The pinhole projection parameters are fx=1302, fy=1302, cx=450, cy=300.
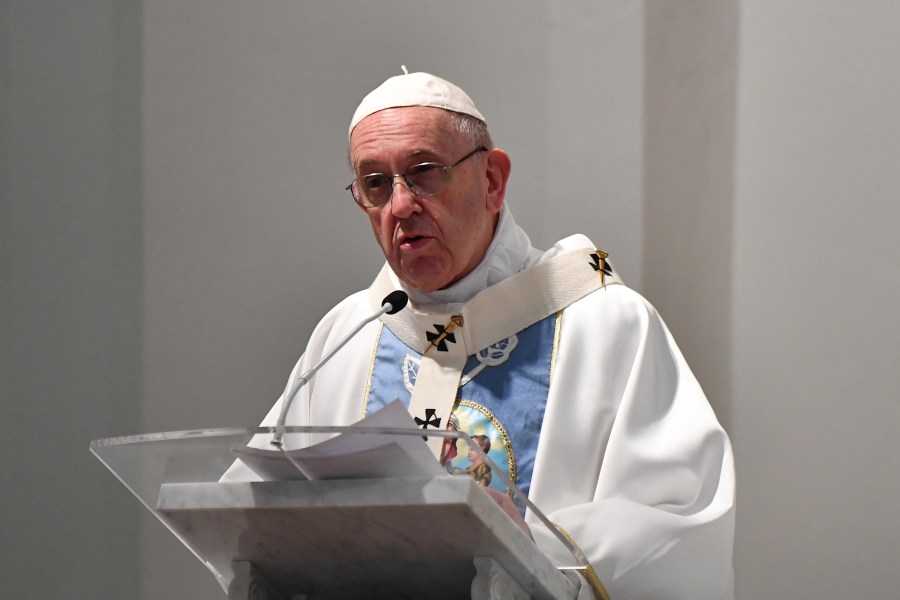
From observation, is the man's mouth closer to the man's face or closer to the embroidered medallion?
the man's face

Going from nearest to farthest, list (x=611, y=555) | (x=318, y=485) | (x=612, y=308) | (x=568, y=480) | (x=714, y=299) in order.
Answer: (x=318, y=485) → (x=611, y=555) → (x=568, y=480) → (x=612, y=308) → (x=714, y=299)

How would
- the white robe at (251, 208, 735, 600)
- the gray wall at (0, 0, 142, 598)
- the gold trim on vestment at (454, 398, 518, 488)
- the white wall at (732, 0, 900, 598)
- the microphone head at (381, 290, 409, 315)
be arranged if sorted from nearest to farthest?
the microphone head at (381, 290, 409, 315) < the white robe at (251, 208, 735, 600) < the gold trim on vestment at (454, 398, 518, 488) < the white wall at (732, 0, 900, 598) < the gray wall at (0, 0, 142, 598)

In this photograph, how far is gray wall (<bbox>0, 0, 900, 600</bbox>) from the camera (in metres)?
4.43

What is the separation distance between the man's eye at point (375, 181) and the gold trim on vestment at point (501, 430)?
62cm

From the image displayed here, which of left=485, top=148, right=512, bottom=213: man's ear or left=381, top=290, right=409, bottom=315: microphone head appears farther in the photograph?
left=485, top=148, right=512, bottom=213: man's ear

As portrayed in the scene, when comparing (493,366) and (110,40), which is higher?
(110,40)

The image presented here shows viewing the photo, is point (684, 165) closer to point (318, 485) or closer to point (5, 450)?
point (5, 450)

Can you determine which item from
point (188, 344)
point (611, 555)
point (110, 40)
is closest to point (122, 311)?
point (188, 344)

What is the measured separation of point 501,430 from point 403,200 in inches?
26.1

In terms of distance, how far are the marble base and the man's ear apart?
150 cm

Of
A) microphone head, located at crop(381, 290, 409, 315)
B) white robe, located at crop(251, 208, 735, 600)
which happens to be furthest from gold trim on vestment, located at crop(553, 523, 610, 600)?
microphone head, located at crop(381, 290, 409, 315)

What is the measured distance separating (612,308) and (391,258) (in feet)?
2.02

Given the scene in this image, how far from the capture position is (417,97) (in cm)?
362

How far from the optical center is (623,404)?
3303 mm
